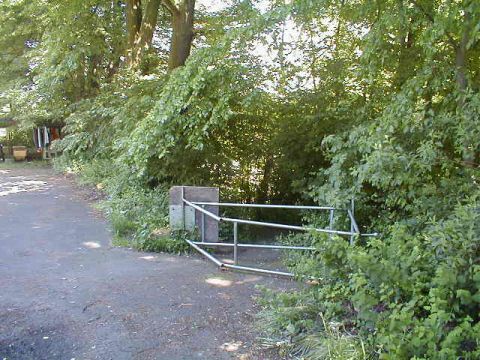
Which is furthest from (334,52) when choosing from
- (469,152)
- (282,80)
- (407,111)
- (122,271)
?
(122,271)

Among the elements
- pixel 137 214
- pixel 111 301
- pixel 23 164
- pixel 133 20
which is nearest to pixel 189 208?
pixel 137 214

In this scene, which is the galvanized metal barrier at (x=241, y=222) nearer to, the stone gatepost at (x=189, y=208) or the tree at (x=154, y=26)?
the stone gatepost at (x=189, y=208)

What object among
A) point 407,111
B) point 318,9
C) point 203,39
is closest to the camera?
point 407,111

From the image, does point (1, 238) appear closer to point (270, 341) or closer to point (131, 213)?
point (131, 213)

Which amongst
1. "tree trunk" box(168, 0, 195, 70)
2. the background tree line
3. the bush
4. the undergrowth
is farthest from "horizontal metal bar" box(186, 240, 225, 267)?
"tree trunk" box(168, 0, 195, 70)

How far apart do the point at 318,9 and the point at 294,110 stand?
2.91 meters

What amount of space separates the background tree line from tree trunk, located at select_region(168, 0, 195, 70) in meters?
0.04

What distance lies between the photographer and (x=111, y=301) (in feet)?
16.4

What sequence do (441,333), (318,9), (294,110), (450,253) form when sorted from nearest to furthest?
(441,333)
(450,253)
(318,9)
(294,110)

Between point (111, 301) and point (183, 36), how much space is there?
9.06 meters

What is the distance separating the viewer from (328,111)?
891 cm

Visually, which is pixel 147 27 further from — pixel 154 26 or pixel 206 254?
pixel 206 254

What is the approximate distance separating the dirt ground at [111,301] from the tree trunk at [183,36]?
18.9 feet

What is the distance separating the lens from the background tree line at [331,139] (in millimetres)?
3504
